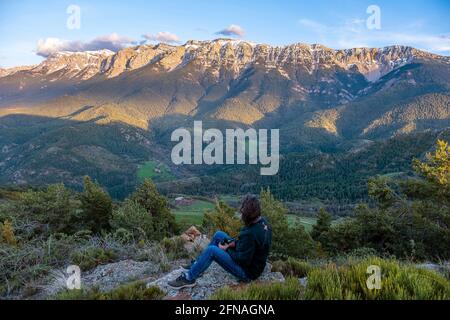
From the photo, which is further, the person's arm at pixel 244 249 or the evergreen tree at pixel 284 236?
the evergreen tree at pixel 284 236

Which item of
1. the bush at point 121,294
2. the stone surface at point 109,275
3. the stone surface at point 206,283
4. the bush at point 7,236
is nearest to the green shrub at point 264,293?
the stone surface at point 206,283

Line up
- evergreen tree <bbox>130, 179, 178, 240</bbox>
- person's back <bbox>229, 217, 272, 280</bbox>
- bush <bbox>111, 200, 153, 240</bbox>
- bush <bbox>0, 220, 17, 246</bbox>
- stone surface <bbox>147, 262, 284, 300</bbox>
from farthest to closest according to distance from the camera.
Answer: evergreen tree <bbox>130, 179, 178, 240</bbox> → bush <bbox>111, 200, 153, 240</bbox> → bush <bbox>0, 220, 17, 246</bbox> → person's back <bbox>229, 217, 272, 280</bbox> → stone surface <bbox>147, 262, 284, 300</bbox>

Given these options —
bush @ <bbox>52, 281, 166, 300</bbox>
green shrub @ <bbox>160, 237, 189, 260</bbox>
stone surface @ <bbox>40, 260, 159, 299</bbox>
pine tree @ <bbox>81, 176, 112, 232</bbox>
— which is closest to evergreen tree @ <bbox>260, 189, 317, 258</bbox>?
green shrub @ <bbox>160, 237, 189, 260</bbox>

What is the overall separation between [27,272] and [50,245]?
1572mm

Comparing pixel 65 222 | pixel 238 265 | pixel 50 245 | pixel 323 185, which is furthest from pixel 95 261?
pixel 323 185

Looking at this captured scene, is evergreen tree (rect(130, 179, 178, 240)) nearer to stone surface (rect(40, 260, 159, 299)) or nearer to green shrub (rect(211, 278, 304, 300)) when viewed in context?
stone surface (rect(40, 260, 159, 299))

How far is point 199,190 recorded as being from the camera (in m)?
179

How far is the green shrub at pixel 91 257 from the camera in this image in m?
9.88

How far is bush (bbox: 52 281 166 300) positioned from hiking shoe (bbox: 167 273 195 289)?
320 millimetres

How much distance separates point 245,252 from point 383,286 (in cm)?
261

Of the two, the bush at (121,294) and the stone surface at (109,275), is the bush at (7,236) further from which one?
the bush at (121,294)

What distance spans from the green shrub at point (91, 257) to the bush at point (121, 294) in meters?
3.33

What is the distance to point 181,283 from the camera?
709 centimetres

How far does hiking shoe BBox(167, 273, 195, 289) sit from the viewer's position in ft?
23.2
